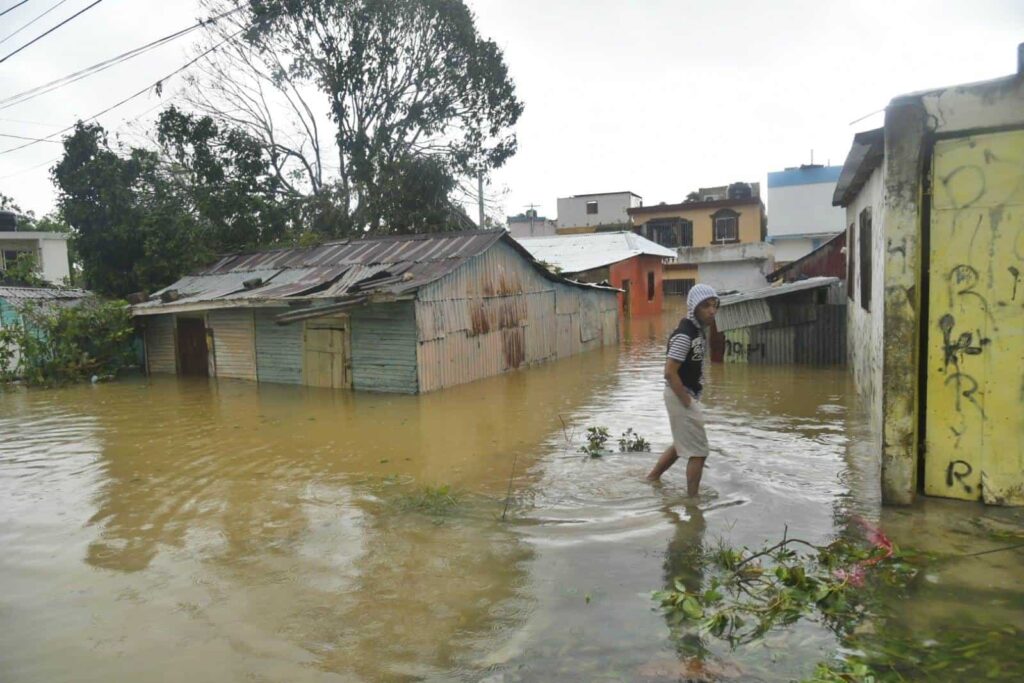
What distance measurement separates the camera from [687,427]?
21.3 ft

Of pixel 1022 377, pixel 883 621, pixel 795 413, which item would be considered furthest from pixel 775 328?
pixel 883 621

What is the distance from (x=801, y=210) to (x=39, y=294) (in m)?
39.4

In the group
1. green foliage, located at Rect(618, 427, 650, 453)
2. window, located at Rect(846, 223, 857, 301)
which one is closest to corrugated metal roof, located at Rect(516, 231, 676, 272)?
window, located at Rect(846, 223, 857, 301)

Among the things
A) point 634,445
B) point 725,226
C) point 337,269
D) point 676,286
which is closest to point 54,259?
point 337,269

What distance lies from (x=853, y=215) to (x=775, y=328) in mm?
4279

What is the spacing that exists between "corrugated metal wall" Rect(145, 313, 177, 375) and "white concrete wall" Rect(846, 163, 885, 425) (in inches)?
667

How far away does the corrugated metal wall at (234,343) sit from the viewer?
17.5 metres

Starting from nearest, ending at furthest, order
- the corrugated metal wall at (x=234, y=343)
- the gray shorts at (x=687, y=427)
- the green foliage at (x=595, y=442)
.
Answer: the gray shorts at (x=687, y=427)
the green foliage at (x=595, y=442)
the corrugated metal wall at (x=234, y=343)

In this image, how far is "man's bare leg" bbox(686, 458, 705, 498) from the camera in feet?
21.8

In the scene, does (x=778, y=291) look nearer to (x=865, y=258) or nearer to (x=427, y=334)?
(x=865, y=258)

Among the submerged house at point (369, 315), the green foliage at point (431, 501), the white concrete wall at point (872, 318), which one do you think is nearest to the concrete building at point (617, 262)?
the submerged house at point (369, 315)

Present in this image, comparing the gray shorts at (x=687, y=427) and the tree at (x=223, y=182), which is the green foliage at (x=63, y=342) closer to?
the tree at (x=223, y=182)

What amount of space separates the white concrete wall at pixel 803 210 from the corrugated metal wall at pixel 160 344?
116 ft

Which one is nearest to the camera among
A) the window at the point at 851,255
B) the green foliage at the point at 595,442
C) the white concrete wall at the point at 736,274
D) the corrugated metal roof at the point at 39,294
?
the green foliage at the point at 595,442
